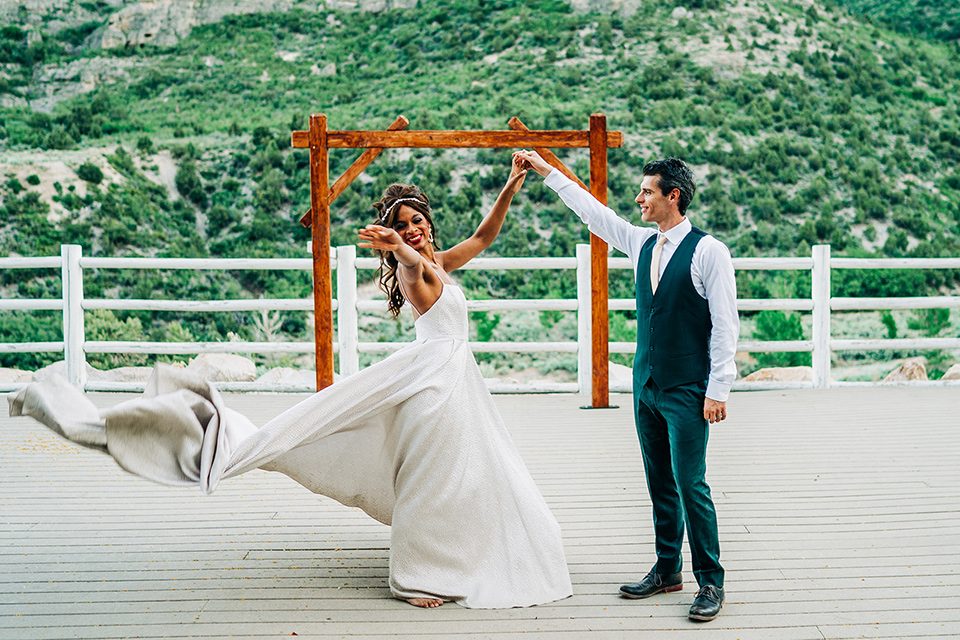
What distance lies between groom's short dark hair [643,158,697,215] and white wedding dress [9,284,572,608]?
2.95 feet

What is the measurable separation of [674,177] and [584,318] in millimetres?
4826

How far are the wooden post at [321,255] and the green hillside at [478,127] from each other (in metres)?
10.7

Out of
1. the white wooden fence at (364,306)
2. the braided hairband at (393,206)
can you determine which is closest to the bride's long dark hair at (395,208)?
the braided hairband at (393,206)

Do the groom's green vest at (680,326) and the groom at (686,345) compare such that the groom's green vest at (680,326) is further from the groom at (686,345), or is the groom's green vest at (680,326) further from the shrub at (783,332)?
the shrub at (783,332)

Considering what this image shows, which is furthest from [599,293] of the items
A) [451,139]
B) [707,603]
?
[707,603]

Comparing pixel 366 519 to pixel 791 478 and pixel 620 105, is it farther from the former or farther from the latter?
pixel 620 105

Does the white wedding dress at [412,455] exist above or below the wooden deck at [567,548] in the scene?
above

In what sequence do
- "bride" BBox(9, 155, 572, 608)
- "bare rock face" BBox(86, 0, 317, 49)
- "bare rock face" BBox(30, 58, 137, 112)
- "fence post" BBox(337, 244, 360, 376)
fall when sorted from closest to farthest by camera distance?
"bride" BBox(9, 155, 572, 608) < "fence post" BBox(337, 244, 360, 376) < "bare rock face" BBox(30, 58, 137, 112) < "bare rock face" BBox(86, 0, 317, 49)

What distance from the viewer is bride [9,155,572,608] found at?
3033mm

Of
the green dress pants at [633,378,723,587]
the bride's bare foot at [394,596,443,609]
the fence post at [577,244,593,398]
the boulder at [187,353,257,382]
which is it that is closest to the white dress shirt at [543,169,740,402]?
the green dress pants at [633,378,723,587]

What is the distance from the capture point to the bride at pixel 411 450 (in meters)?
3.03

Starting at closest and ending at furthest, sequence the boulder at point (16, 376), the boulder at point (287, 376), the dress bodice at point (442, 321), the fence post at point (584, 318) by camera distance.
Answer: the dress bodice at point (442, 321)
the fence post at point (584, 318)
the boulder at point (16, 376)
the boulder at point (287, 376)

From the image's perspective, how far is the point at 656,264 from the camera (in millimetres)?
3059

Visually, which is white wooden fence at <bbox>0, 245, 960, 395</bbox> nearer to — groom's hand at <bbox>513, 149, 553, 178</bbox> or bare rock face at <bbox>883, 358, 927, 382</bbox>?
bare rock face at <bbox>883, 358, 927, 382</bbox>
